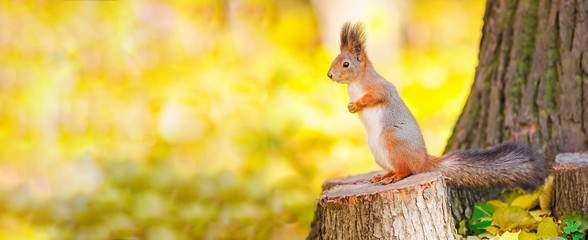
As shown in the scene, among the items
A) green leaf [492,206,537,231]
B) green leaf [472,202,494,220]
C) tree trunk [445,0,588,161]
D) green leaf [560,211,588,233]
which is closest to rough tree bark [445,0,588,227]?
tree trunk [445,0,588,161]

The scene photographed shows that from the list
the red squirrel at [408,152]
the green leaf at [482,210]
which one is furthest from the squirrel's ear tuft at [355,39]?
the green leaf at [482,210]

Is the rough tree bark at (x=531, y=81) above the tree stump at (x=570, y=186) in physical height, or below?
above

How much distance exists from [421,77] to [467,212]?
294 centimetres

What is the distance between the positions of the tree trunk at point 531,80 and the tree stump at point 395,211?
0.80m

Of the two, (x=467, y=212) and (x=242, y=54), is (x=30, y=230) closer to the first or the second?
(x=242, y=54)

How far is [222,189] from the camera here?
12.6ft

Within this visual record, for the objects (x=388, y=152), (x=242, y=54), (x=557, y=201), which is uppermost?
(x=242, y=54)

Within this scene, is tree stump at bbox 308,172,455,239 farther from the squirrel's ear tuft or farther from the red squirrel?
the squirrel's ear tuft

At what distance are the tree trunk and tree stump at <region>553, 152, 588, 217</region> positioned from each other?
0.22 meters

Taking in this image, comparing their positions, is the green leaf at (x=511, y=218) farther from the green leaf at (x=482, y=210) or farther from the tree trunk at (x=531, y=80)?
the tree trunk at (x=531, y=80)

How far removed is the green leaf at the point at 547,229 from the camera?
196 centimetres

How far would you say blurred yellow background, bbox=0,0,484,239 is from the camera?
382 cm

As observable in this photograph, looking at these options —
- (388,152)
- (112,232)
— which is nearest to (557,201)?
(388,152)

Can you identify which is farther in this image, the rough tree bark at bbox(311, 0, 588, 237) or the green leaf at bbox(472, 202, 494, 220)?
the rough tree bark at bbox(311, 0, 588, 237)
